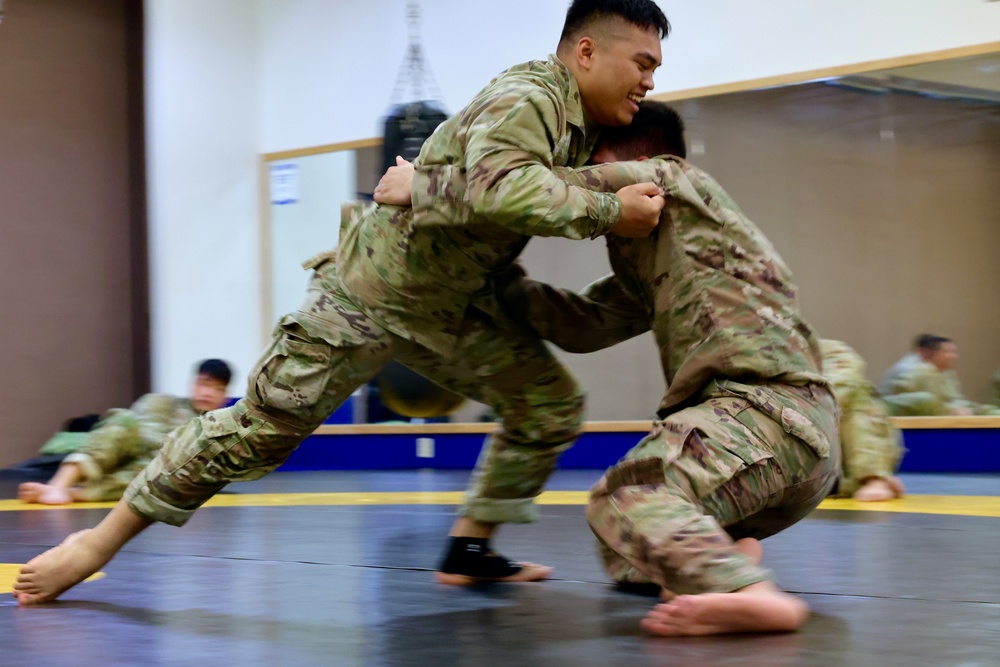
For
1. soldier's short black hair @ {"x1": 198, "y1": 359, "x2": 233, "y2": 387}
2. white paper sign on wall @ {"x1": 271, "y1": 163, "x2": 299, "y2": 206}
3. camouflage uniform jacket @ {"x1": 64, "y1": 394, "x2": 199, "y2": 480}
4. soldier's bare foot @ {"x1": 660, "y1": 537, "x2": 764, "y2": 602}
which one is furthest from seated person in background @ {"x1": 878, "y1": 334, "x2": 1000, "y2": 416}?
soldier's bare foot @ {"x1": 660, "y1": 537, "x2": 764, "y2": 602}

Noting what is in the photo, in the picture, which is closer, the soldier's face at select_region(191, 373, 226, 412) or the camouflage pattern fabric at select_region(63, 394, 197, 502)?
the camouflage pattern fabric at select_region(63, 394, 197, 502)

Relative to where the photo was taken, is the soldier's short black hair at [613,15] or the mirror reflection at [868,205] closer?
the soldier's short black hair at [613,15]

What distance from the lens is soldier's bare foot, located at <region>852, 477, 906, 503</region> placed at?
4250mm

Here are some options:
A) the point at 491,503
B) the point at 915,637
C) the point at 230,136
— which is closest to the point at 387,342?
the point at 491,503

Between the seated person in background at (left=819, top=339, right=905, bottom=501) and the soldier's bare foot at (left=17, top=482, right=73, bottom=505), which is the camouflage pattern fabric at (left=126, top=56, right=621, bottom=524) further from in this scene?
the soldier's bare foot at (left=17, top=482, right=73, bottom=505)

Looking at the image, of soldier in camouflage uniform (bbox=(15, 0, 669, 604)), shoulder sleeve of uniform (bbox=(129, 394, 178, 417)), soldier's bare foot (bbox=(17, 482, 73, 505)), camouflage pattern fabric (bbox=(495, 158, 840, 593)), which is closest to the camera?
camouflage pattern fabric (bbox=(495, 158, 840, 593))

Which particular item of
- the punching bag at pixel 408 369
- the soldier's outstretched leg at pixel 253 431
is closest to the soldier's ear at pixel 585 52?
the soldier's outstretched leg at pixel 253 431

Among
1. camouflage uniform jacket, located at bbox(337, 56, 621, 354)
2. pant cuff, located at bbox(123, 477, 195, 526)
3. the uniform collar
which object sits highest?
the uniform collar

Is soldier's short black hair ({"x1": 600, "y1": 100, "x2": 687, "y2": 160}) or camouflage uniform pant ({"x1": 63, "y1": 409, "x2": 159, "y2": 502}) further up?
soldier's short black hair ({"x1": 600, "y1": 100, "x2": 687, "y2": 160})

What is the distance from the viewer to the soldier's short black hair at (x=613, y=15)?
222cm

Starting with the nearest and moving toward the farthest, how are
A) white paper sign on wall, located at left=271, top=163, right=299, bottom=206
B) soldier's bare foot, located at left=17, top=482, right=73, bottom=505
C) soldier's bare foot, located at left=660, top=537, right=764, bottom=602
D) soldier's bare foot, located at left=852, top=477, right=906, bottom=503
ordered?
soldier's bare foot, located at left=660, top=537, right=764, bottom=602
soldier's bare foot, located at left=852, top=477, right=906, bottom=503
soldier's bare foot, located at left=17, top=482, right=73, bottom=505
white paper sign on wall, located at left=271, top=163, right=299, bottom=206

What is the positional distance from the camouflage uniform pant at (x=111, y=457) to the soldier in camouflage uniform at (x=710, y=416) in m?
3.09

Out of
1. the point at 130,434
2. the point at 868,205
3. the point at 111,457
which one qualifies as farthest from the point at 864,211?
the point at 111,457

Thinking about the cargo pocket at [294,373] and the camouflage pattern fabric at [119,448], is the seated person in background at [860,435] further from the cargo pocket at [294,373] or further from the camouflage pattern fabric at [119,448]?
the camouflage pattern fabric at [119,448]
